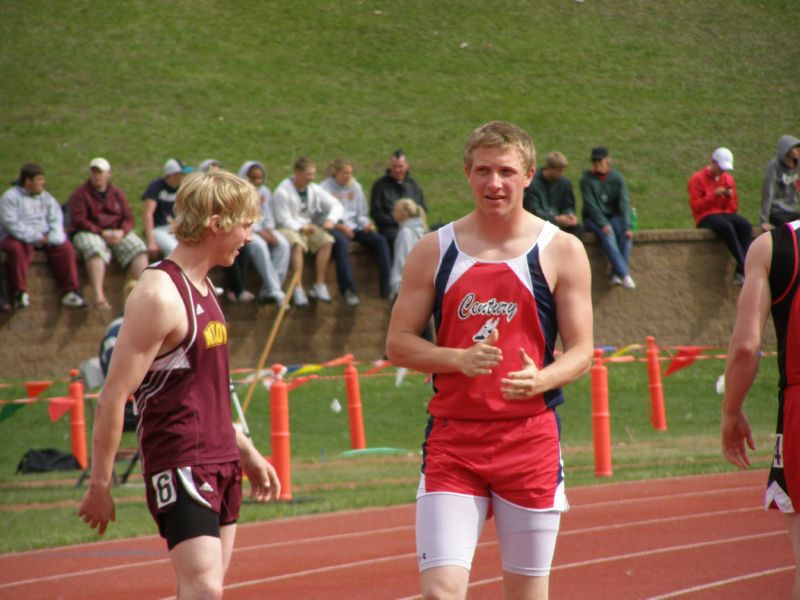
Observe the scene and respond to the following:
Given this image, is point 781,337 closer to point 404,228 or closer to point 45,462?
point 45,462

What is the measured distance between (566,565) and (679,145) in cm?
2686

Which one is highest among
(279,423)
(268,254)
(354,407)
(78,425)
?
(268,254)

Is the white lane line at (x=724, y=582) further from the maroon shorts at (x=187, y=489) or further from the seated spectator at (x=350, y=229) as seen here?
the seated spectator at (x=350, y=229)

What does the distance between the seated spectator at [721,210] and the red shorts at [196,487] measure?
53.2 ft

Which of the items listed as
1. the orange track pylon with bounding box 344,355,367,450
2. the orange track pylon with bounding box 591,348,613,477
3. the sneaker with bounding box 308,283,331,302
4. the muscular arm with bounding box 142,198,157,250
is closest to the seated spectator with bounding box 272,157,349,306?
the sneaker with bounding box 308,283,331,302

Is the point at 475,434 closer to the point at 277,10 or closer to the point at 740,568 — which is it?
the point at 740,568

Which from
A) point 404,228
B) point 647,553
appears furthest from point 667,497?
point 404,228

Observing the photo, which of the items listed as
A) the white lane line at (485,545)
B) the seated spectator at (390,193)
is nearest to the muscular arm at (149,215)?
the seated spectator at (390,193)

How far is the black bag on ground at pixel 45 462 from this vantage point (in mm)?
14203

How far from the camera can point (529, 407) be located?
14.9 ft

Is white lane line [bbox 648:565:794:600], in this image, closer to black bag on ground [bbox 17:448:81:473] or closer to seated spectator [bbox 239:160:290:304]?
black bag on ground [bbox 17:448:81:473]

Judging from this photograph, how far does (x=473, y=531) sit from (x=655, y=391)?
12372 millimetres

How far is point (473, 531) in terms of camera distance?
4492 millimetres

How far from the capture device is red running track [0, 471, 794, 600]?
766 centimetres
